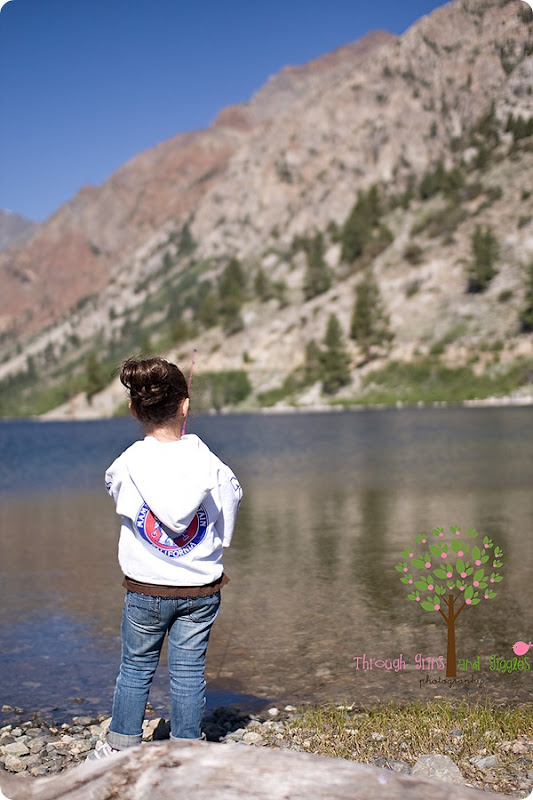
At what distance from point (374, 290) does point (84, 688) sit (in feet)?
374

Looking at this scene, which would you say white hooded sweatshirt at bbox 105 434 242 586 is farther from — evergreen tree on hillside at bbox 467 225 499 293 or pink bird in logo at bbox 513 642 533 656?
evergreen tree on hillside at bbox 467 225 499 293

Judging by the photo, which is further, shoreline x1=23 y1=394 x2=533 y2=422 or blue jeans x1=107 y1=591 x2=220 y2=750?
shoreline x1=23 y1=394 x2=533 y2=422

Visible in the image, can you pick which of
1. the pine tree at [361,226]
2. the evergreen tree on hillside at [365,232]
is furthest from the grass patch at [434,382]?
the pine tree at [361,226]

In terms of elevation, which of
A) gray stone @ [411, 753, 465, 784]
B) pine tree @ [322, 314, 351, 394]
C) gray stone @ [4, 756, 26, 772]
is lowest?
gray stone @ [4, 756, 26, 772]

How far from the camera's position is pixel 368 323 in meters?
117

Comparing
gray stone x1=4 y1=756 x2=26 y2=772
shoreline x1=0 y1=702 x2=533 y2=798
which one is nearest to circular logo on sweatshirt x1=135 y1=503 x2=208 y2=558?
shoreline x1=0 y1=702 x2=533 y2=798

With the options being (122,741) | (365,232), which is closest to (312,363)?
(365,232)

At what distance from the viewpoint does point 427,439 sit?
48.2 meters

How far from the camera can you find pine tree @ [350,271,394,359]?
116562 millimetres

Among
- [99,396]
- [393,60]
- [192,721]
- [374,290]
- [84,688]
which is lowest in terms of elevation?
[84,688]

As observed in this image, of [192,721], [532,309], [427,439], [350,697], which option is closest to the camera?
[192,721]

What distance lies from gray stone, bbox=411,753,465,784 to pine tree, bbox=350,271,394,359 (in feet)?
365

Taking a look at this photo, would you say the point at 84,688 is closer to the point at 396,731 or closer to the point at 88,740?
the point at 88,740

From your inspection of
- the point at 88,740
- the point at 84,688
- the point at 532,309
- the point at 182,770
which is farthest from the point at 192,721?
the point at 532,309
